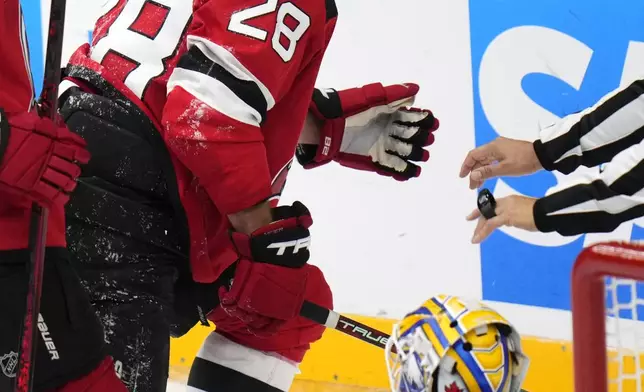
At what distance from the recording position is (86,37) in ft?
8.54

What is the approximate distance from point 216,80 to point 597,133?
0.64m

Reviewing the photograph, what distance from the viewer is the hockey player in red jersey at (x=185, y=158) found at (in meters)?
1.34

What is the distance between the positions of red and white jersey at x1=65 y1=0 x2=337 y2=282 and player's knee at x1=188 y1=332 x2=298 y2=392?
22cm

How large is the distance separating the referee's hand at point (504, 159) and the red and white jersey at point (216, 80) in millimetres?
381

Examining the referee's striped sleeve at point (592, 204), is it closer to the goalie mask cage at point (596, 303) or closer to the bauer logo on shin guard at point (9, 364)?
the goalie mask cage at point (596, 303)

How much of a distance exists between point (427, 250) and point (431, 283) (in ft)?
0.26

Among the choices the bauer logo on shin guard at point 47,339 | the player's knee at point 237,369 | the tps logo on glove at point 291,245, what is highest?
the tps logo on glove at point 291,245

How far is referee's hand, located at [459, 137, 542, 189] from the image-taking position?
169 cm

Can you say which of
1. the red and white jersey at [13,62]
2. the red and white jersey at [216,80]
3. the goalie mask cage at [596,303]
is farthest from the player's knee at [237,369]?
the goalie mask cage at [596,303]

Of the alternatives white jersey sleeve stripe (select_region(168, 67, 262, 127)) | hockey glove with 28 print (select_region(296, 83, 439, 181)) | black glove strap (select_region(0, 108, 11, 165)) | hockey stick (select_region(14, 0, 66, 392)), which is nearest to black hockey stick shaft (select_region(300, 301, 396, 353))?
hockey glove with 28 print (select_region(296, 83, 439, 181))

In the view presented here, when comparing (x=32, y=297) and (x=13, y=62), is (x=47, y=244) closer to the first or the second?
(x=32, y=297)

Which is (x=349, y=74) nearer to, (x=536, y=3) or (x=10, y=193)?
(x=536, y=3)

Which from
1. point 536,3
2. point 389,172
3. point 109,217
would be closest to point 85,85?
point 109,217

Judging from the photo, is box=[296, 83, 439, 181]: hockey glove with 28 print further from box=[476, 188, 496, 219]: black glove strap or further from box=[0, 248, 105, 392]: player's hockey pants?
box=[0, 248, 105, 392]: player's hockey pants
